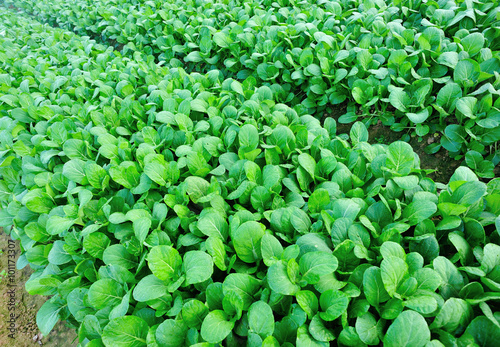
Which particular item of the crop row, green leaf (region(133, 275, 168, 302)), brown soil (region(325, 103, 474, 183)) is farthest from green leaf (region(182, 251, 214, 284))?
brown soil (region(325, 103, 474, 183))

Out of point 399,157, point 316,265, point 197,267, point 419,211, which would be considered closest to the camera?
point 316,265

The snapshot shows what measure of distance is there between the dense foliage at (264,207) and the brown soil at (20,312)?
784 millimetres

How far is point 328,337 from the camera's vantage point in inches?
49.3

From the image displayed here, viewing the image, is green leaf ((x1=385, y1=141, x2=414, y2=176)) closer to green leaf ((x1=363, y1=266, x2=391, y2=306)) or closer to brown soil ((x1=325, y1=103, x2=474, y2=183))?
green leaf ((x1=363, y1=266, x2=391, y2=306))

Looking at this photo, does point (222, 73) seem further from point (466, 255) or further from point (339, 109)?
point (466, 255)

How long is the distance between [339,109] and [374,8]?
4.21 feet

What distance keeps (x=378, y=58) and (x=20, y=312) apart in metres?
4.58

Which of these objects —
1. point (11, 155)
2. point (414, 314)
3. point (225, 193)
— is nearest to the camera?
point (414, 314)

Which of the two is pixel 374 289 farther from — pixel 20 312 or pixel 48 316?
pixel 20 312

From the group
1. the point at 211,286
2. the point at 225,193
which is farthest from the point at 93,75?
the point at 211,286

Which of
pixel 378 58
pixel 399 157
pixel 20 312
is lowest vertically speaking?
pixel 20 312

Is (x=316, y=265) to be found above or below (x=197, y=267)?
above

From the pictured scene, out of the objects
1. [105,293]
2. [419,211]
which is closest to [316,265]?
[419,211]

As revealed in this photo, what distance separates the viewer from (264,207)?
1920mm
